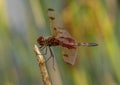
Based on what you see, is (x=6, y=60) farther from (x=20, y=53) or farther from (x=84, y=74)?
(x=84, y=74)

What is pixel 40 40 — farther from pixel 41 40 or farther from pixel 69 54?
pixel 69 54

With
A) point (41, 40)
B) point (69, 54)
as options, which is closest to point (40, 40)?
point (41, 40)

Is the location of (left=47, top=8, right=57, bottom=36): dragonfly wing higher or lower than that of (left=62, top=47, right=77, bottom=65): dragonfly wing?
higher

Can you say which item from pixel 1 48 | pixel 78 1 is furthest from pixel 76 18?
pixel 1 48

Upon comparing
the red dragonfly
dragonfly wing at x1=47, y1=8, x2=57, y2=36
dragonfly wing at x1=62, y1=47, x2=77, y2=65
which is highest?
dragonfly wing at x1=47, y1=8, x2=57, y2=36
